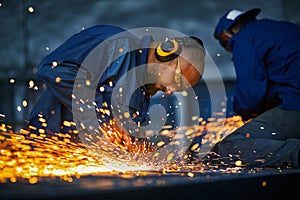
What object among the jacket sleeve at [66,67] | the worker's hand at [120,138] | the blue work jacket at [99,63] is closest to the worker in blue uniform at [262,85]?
the worker's hand at [120,138]

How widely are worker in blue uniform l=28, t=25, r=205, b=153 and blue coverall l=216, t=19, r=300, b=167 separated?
25.4 inches

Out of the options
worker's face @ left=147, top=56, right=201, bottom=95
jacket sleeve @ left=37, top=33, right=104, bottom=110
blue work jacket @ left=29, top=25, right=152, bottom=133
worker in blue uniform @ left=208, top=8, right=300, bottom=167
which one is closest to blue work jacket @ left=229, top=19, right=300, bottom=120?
worker in blue uniform @ left=208, top=8, right=300, bottom=167

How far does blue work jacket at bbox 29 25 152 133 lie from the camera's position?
2324mm

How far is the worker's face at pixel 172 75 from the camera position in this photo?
8.19 feet

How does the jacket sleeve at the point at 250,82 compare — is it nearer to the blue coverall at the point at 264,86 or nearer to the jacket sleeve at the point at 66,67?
the blue coverall at the point at 264,86

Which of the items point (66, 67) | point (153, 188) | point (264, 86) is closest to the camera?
point (153, 188)

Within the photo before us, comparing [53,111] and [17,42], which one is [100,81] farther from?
[17,42]

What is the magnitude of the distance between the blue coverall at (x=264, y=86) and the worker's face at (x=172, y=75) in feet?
1.95

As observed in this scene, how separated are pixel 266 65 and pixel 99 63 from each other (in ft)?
4.73

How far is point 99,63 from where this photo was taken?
2.37 m

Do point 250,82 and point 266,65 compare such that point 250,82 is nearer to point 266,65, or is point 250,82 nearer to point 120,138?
point 266,65

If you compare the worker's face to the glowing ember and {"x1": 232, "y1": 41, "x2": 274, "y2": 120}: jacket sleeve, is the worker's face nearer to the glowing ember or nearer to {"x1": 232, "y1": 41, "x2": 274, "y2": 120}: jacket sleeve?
the glowing ember

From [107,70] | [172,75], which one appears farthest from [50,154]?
[172,75]

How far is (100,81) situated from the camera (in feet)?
7.80
